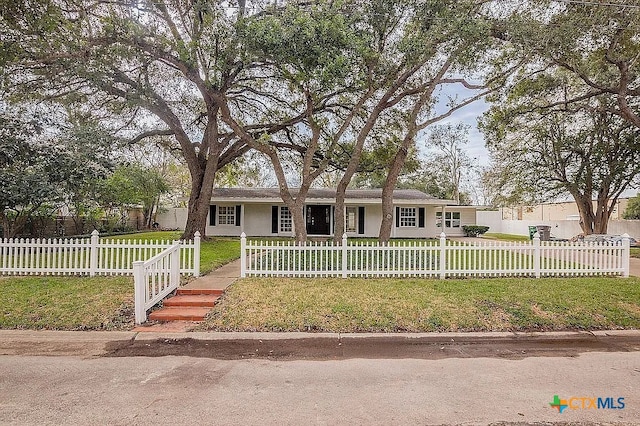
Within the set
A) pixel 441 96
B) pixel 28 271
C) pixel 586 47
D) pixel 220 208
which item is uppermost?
pixel 586 47

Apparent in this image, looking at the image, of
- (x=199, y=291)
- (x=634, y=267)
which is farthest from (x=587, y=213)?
(x=199, y=291)

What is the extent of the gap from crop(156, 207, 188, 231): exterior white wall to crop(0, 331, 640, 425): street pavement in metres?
26.4

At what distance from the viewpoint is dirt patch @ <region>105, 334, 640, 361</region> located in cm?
489

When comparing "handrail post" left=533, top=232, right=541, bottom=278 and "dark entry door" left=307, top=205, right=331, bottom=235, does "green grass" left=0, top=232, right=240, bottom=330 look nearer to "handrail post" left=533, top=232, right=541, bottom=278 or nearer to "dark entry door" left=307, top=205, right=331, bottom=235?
"handrail post" left=533, top=232, right=541, bottom=278

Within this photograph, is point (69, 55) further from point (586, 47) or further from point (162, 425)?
point (586, 47)

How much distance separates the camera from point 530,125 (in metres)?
19.6

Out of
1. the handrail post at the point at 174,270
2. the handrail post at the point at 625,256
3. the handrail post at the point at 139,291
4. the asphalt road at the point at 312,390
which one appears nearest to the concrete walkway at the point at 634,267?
the handrail post at the point at 625,256

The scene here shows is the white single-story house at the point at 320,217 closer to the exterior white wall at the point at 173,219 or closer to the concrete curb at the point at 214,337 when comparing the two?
the exterior white wall at the point at 173,219

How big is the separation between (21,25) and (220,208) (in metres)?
13.7

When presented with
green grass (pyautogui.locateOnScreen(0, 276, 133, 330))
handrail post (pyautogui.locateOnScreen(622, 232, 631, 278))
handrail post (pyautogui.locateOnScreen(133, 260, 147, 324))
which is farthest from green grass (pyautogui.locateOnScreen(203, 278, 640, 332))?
green grass (pyautogui.locateOnScreen(0, 276, 133, 330))

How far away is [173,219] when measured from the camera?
3095 cm

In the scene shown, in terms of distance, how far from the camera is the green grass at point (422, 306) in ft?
19.9

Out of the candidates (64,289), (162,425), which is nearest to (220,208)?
(64,289)

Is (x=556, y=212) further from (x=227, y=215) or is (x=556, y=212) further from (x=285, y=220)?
(x=227, y=215)
